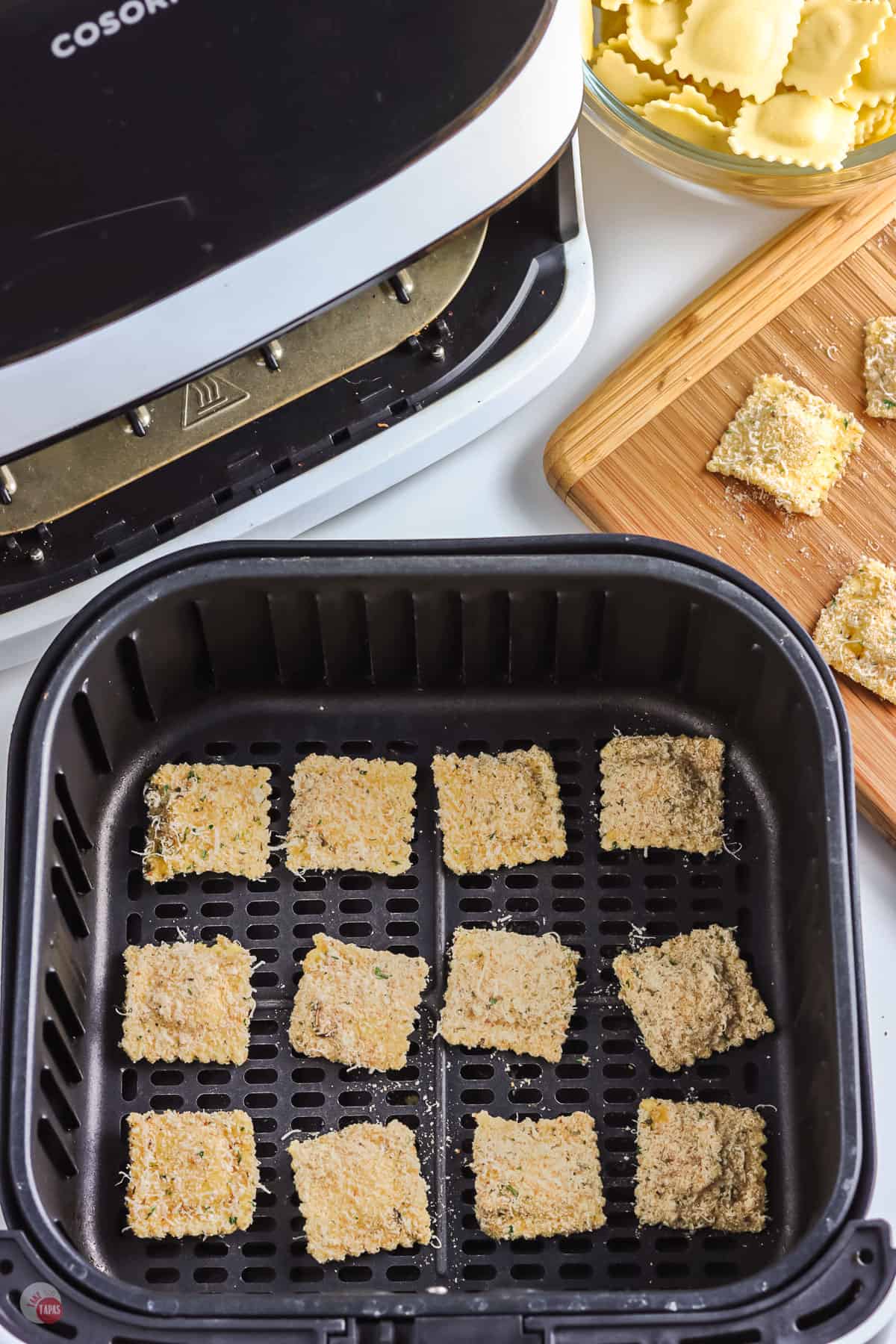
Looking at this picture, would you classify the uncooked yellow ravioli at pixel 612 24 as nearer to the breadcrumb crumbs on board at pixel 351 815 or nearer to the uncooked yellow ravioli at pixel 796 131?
the uncooked yellow ravioli at pixel 796 131

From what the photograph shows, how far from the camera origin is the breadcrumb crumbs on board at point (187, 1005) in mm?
981

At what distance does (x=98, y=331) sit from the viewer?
0.75 metres

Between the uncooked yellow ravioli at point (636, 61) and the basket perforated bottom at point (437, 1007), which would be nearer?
the basket perforated bottom at point (437, 1007)

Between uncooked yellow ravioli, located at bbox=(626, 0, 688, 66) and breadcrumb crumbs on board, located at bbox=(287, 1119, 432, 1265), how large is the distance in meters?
0.77

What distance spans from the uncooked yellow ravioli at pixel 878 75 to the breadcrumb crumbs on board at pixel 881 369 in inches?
6.1

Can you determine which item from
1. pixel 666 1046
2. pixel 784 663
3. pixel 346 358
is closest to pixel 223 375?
pixel 346 358

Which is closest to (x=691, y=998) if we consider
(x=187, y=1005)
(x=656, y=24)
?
(x=187, y=1005)

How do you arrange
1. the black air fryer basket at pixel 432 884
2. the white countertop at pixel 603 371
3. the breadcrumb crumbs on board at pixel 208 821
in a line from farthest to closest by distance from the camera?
the white countertop at pixel 603 371 < the breadcrumb crumbs on board at pixel 208 821 < the black air fryer basket at pixel 432 884

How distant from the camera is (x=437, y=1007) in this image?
3.30 ft

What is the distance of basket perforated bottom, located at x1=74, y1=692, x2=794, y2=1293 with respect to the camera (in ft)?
3.10

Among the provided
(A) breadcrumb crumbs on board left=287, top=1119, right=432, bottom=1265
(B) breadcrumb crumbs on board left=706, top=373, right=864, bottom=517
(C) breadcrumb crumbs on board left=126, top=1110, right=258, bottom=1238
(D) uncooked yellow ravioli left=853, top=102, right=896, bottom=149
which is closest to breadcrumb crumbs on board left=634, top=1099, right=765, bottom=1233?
(A) breadcrumb crumbs on board left=287, top=1119, right=432, bottom=1265

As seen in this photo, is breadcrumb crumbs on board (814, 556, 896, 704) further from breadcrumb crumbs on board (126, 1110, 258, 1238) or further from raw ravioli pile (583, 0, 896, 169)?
breadcrumb crumbs on board (126, 1110, 258, 1238)

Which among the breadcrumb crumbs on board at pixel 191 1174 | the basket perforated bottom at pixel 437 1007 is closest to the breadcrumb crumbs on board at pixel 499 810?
the basket perforated bottom at pixel 437 1007

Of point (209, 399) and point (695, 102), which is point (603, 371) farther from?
point (209, 399)
